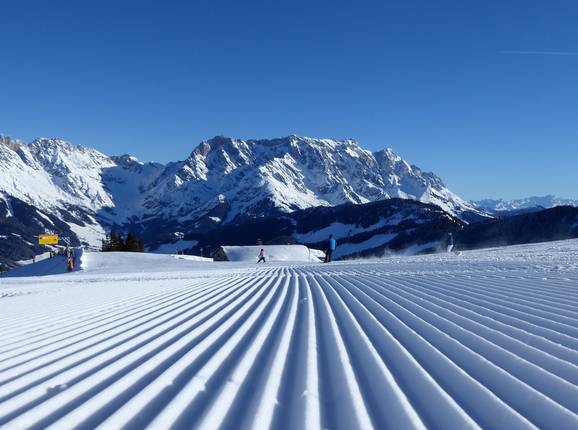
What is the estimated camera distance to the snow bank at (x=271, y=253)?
48.9 meters

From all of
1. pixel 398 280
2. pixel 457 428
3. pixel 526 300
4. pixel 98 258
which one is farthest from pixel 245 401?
pixel 98 258

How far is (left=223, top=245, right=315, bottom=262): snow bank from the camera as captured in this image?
48.9m

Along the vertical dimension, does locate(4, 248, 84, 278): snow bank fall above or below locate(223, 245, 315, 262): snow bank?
below

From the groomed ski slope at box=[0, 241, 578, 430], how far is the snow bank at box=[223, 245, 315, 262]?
3956 centimetres

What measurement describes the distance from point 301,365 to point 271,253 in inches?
1736

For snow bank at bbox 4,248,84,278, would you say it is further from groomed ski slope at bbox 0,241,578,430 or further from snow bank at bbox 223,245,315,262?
groomed ski slope at bbox 0,241,578,430

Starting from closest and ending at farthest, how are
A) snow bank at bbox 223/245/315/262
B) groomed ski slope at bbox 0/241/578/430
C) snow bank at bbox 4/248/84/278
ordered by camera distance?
groomed ski slope at bbox 0/241/578/430 → snow bank at bbox 4/248/84/278 → snow bank at bbox 223/245/315/262

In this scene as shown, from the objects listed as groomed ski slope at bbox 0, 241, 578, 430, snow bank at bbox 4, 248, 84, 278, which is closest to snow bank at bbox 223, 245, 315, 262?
snow bank at bbox 4, 248, 84, 278

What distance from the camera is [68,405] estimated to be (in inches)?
153

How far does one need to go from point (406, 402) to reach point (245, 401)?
1118 mm

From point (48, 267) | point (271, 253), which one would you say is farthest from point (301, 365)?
point (271, 253)

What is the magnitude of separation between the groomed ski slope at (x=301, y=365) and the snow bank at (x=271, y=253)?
39559 mm

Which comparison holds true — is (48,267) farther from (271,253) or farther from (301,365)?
(301,365)

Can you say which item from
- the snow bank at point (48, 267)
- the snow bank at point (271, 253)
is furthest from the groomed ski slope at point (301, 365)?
the snow bank at point (271, 253)
